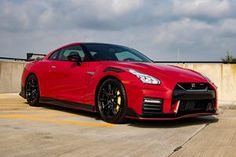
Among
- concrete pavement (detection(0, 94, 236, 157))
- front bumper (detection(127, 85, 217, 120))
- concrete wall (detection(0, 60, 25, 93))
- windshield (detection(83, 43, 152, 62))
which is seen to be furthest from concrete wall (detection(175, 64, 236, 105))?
concrete wall (detection(0, 60, 25, 93))

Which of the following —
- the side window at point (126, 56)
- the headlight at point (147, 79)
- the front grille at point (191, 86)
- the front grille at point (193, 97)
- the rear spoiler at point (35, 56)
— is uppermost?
the rear spoiler at point (35, 56)

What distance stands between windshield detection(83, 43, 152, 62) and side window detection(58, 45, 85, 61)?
14cm

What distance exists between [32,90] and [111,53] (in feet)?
7.59

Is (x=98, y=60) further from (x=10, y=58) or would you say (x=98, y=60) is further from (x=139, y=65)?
(x=10, y=58)

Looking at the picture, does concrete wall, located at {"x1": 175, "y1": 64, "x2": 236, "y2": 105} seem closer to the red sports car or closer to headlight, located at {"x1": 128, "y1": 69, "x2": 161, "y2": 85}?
the red sports car

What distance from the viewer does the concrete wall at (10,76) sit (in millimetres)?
13188

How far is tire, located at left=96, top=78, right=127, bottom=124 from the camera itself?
608cm

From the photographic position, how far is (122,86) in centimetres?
609

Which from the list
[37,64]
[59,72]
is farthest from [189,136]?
[37,64]

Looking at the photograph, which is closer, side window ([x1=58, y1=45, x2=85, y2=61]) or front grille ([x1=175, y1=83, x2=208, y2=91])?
front grille ([x1=175, y1=83, x2=208, y2=91])

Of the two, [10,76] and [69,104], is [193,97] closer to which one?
[69,104]

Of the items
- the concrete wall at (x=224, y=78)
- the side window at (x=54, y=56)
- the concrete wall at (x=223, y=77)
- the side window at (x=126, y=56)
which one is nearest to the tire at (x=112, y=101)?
the side window at (x=126, y=56)

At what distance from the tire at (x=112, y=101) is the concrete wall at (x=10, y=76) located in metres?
7.42

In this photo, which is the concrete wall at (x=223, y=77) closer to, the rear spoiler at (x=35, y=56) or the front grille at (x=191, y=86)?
the rear spoiler at (x=35, y=56)
